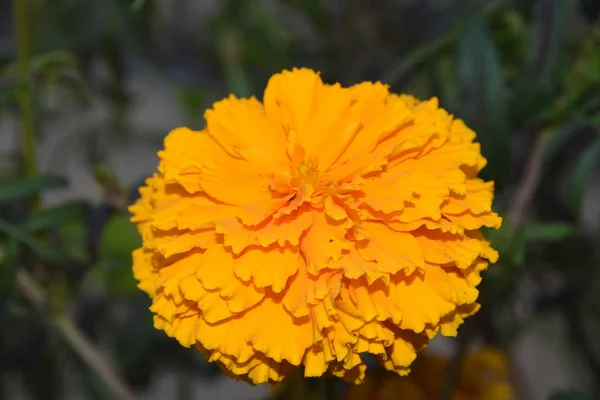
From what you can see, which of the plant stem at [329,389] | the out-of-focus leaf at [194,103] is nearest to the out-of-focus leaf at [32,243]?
the plant stem at [329,389]

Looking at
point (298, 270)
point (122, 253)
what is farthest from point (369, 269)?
point (122, 253)

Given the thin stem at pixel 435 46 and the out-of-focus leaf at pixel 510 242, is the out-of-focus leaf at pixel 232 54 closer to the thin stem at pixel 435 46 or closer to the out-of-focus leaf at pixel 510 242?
the thin stem at pixel 435 46

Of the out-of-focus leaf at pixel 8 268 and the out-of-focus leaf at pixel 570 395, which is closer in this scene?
the out-of-focus leaf at pixel 8 268

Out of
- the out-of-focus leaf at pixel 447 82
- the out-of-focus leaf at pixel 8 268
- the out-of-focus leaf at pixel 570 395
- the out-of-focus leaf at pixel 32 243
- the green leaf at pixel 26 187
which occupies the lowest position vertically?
the out-of-focus leaf at pixel 570 395

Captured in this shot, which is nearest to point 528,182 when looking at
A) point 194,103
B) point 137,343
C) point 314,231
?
point 314,231

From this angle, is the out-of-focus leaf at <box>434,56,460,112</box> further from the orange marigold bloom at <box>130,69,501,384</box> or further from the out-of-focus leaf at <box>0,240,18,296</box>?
the out-of-focus leaf at <box>0,240,18,296</box>

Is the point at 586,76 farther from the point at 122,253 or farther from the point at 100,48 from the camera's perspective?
the point at 100,48
